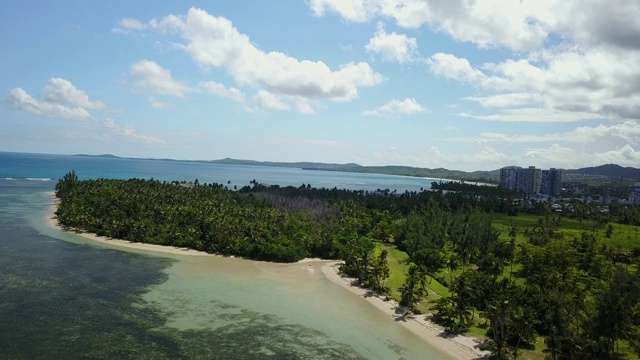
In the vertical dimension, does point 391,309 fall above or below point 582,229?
below

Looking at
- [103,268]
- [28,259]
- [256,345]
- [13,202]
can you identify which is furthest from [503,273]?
[13,202]

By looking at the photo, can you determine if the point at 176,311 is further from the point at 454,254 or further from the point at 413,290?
the point at 454,254

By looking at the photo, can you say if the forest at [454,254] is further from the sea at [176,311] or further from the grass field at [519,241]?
the sea at [176,311]

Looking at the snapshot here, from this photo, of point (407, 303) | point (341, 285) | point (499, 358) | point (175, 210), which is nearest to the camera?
point (499, 358)

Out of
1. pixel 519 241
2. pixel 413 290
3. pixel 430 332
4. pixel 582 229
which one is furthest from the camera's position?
pixel 582 229

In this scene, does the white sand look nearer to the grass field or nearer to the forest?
the forest

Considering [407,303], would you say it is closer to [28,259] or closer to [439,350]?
[439,350]

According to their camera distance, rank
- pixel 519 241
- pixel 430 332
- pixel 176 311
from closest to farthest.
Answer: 1. pixel 430 332
2. pixel 176 311
3. pixel 519 241

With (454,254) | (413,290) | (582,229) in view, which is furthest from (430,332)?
(582,229)
